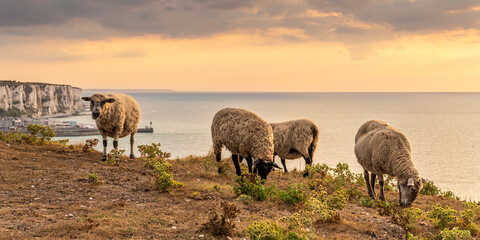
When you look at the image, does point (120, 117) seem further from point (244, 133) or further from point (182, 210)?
point (182, 210)

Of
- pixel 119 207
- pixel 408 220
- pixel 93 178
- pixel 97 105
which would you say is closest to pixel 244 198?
pixel 119 207

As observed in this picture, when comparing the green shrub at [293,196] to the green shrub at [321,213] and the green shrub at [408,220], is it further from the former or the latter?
the green shrub at [408,220]

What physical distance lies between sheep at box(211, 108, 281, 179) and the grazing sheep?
5811 mm

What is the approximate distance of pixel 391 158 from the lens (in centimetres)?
1261

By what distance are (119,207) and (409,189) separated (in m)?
9.69

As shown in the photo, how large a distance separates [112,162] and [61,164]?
A: 214 centimetres

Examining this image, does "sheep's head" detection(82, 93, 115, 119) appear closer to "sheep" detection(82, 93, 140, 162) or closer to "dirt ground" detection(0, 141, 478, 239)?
"sheep" detection(82, 93, 140, 162)

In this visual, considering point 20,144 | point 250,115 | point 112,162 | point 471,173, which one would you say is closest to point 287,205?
point 250,115

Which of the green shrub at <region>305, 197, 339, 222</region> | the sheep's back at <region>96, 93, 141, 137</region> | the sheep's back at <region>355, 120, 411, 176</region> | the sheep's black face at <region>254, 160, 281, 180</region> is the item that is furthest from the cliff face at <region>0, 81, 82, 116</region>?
the green shrub at <region>305, 197, 339, 222</region>

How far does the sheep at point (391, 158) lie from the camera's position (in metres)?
12.0

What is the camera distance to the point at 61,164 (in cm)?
1473

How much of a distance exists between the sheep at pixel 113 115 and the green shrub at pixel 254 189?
7.70m

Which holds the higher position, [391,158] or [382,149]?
[382,149]

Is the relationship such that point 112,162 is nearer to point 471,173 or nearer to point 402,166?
point 402,166
